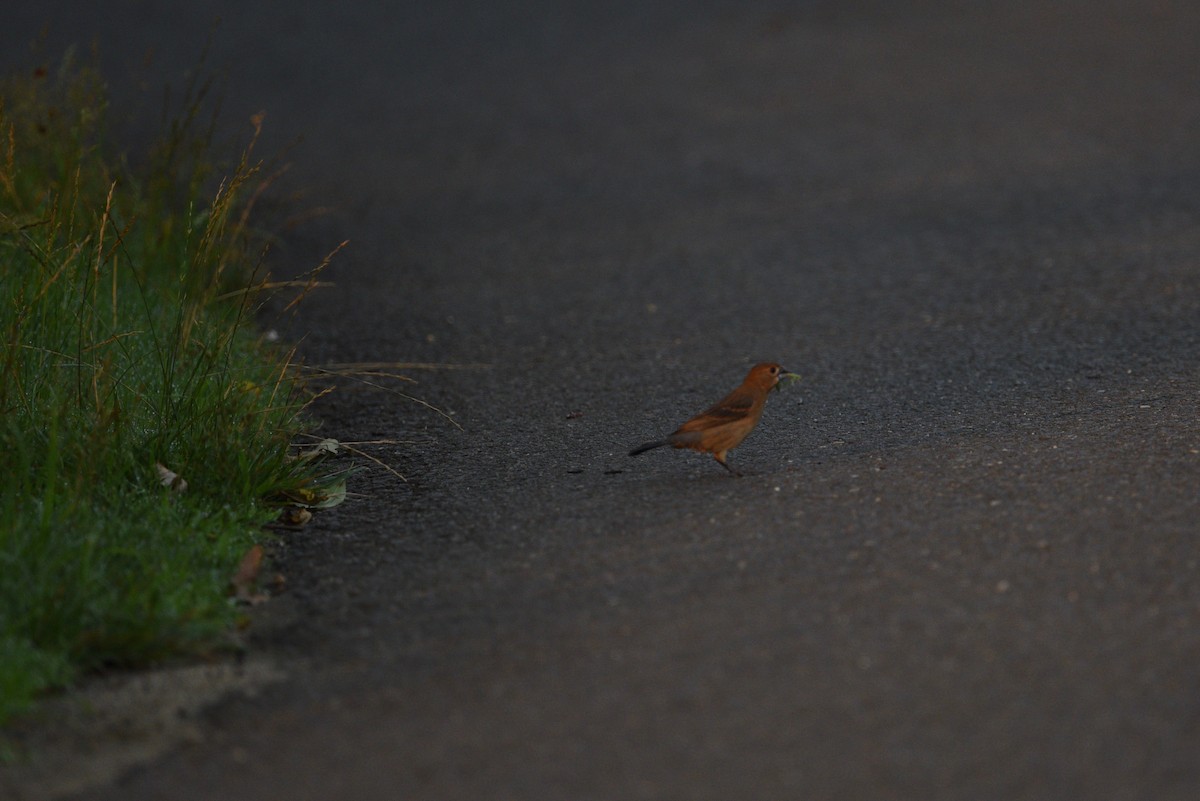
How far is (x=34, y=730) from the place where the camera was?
316cm

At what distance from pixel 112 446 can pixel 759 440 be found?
7.47 ft

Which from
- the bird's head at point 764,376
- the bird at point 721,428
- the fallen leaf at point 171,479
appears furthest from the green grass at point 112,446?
the bird's head at point 764,376

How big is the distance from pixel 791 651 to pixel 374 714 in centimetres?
106

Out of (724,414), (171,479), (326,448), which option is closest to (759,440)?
(724,414)

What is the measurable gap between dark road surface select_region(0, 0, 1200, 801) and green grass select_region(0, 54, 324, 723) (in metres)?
0.29

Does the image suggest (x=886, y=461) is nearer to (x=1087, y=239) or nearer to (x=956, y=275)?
(x=956, y=275)

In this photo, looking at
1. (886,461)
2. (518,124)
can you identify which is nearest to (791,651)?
(886,461)

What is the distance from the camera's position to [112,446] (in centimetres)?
432

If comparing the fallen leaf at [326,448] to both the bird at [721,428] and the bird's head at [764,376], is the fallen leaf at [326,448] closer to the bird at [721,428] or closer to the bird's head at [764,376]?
the bird at [721,428]

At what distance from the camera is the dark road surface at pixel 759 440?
3068 millimetres

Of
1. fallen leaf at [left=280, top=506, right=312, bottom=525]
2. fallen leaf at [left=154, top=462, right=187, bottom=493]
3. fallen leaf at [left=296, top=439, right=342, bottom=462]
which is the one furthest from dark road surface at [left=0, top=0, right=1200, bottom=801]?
fallen leaf at [left=154, top=462, right=187, bottom=493]

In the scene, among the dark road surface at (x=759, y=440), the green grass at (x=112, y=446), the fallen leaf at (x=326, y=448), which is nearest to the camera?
the dark road surface at (x=759, y=440)

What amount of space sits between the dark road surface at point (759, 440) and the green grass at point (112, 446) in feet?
0.96

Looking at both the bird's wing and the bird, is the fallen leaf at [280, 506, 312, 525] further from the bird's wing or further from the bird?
the bird's wing
